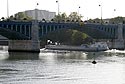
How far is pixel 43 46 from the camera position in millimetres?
127750

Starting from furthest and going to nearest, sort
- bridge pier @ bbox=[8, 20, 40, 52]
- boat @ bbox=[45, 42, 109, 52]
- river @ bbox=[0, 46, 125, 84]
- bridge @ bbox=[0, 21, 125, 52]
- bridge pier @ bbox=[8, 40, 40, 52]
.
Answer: boat @ bbox=[45, 42, 109, 52], bridge pier @ bbox=[8, 40, 40, 52], bridge pier @ bbox=[8, 20, 40, 52], bridge @ bbox=[0, 21, 125, 52], river @ bbox=[0, 46, 125, 84]

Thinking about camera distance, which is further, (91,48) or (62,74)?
(91,48)

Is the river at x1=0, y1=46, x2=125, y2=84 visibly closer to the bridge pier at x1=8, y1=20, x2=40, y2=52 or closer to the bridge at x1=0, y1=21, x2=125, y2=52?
the bridge at x1=0, y1=21, x2=125, y2=52

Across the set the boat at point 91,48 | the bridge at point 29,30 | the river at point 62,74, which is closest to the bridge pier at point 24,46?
the bridge at point 29,30

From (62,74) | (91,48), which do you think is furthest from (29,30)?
(62,74)

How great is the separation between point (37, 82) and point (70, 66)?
18648 mm

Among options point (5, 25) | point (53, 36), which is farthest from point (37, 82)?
point (53, 36)

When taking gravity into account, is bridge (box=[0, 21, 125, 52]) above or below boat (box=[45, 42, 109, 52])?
above

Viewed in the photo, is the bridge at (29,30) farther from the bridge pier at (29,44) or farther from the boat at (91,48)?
the boat at (91,48)

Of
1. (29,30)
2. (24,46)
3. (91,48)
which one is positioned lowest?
(91,48)

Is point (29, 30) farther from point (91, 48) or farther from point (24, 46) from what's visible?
point (91, 48)

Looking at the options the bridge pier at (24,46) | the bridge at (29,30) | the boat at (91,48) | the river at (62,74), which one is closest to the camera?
the river at (62,74)

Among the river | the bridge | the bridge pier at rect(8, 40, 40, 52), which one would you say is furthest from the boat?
the river

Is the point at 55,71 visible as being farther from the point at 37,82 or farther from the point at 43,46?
the point at 43,46
